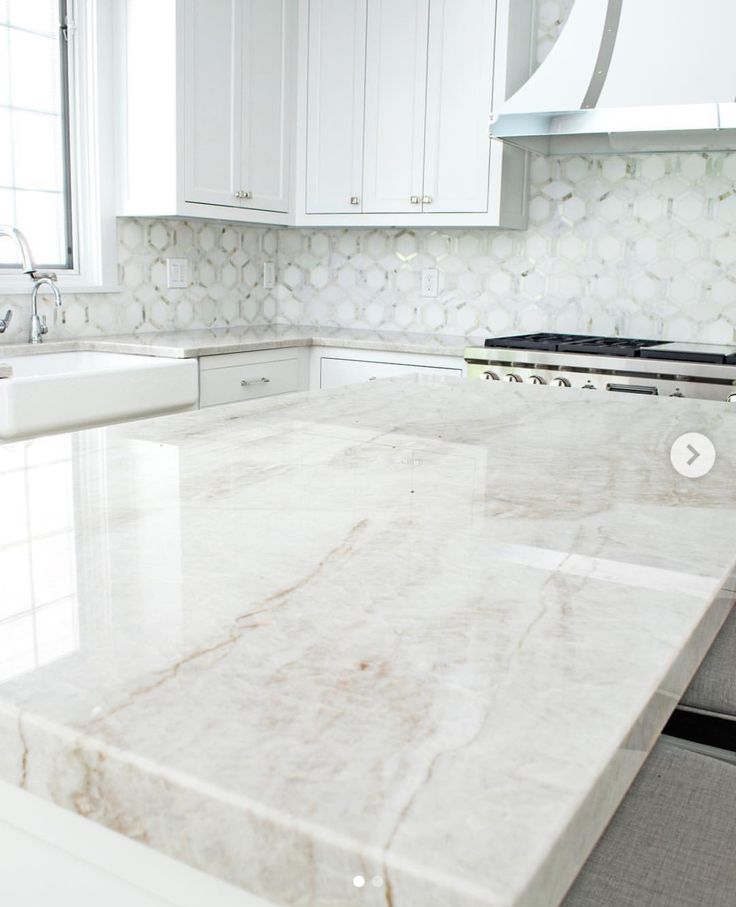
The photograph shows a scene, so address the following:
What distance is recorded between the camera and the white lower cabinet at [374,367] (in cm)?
356

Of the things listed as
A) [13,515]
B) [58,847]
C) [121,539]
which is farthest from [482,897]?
[13,515]

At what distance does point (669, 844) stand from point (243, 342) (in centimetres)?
283

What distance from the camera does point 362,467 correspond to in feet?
3.78

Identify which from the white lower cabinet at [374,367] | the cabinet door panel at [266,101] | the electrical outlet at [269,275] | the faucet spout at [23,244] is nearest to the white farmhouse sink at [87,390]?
the faucet spout at [23,244]

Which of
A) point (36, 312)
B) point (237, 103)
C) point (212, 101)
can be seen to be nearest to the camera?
point (36, 312)

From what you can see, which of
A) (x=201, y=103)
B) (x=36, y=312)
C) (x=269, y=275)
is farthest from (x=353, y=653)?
(x=269, y=275)

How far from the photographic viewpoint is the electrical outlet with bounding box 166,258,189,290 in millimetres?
3910

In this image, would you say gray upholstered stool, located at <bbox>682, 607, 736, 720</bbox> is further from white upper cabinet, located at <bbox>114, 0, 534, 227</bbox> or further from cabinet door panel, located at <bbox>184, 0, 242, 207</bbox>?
cabinet door panel, located at <bbox>184, 0, 242, 207</bbox>

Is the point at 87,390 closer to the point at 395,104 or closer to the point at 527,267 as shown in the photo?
the point at 395,104

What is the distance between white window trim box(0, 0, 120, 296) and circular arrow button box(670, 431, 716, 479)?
8.74 feet

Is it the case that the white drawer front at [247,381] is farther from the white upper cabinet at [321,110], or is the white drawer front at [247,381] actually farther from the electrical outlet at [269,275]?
the electrical outlet at [269,275]

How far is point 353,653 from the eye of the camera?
2.01 ft

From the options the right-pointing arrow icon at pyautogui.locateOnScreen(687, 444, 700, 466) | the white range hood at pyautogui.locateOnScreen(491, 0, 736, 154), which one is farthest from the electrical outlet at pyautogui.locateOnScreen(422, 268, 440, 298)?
the right-pointing arrow icon at pyautogui.locateOnScreen(687, 444, 700, 466)

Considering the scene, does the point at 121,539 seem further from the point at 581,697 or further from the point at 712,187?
the point at 712,187
